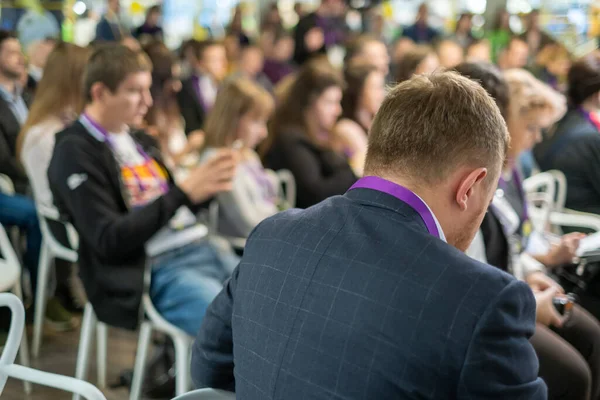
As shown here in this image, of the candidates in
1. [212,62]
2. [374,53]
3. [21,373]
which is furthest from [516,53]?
[21,373]

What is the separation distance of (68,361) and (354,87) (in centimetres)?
218

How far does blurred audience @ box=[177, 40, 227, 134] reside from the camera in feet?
20.6

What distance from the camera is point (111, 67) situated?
8.25 ft

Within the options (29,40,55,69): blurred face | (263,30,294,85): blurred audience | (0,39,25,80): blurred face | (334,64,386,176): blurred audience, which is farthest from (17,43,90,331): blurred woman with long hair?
(263,30,294,85): blurred audience

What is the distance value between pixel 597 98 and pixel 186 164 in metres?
2.04

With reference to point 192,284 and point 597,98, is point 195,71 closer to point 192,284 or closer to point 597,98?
point 597,98

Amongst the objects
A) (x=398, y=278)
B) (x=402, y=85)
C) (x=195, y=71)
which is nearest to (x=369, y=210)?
(x=398, y=278)

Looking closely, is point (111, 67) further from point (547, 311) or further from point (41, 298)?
point (547, 311)

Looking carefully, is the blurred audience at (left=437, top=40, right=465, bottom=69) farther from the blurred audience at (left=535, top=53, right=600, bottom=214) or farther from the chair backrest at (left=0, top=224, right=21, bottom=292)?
the chair backrest at (left=0, top=224, right=21, bottom=292)

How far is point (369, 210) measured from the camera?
114 cm

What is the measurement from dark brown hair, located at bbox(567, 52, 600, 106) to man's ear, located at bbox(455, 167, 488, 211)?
A: 2646 millimetres

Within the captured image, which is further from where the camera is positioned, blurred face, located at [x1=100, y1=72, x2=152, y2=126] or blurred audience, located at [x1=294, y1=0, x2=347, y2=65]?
blurred audience, located at [x1=294, y1=0, x2=347, y2=65]

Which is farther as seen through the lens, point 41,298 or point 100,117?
point 41,298

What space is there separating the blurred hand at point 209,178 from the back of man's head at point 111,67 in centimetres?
48
